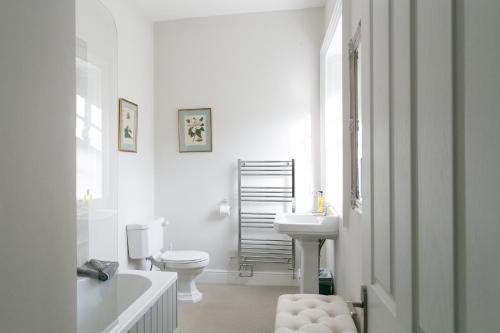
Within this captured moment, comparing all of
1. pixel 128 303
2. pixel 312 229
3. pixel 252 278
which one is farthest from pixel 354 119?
pixel 252 278

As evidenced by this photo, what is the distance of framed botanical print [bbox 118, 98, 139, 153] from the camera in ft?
9.40

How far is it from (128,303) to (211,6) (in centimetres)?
294

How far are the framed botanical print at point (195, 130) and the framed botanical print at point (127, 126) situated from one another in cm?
55

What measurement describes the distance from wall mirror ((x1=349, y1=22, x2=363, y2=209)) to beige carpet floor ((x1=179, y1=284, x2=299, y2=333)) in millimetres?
1415

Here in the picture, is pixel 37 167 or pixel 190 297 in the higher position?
pixel 37 167

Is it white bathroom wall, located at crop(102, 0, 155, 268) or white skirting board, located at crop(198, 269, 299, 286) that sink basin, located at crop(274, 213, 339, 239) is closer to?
white skirting board, located at crop(198, 269, 299, 286)

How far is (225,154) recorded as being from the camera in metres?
3.50

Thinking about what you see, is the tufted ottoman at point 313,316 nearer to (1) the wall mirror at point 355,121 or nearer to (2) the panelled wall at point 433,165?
(1) the wall mirror at point 355,121

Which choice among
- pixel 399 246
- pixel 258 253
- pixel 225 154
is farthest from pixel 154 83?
pixel 399 246

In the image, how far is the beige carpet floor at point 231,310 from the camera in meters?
2.52

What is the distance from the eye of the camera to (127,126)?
2.99m

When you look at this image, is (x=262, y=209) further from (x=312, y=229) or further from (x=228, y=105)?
(x=228, y=105)

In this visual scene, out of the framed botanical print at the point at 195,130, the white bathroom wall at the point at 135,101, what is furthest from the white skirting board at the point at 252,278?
the framed botanical print at the point at 195,130

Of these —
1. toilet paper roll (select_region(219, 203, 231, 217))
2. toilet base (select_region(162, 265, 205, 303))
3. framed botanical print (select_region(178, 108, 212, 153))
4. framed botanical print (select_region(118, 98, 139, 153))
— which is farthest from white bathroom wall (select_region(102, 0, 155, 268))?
toilet paper roll (select_region(219, 203, 231, 217))
